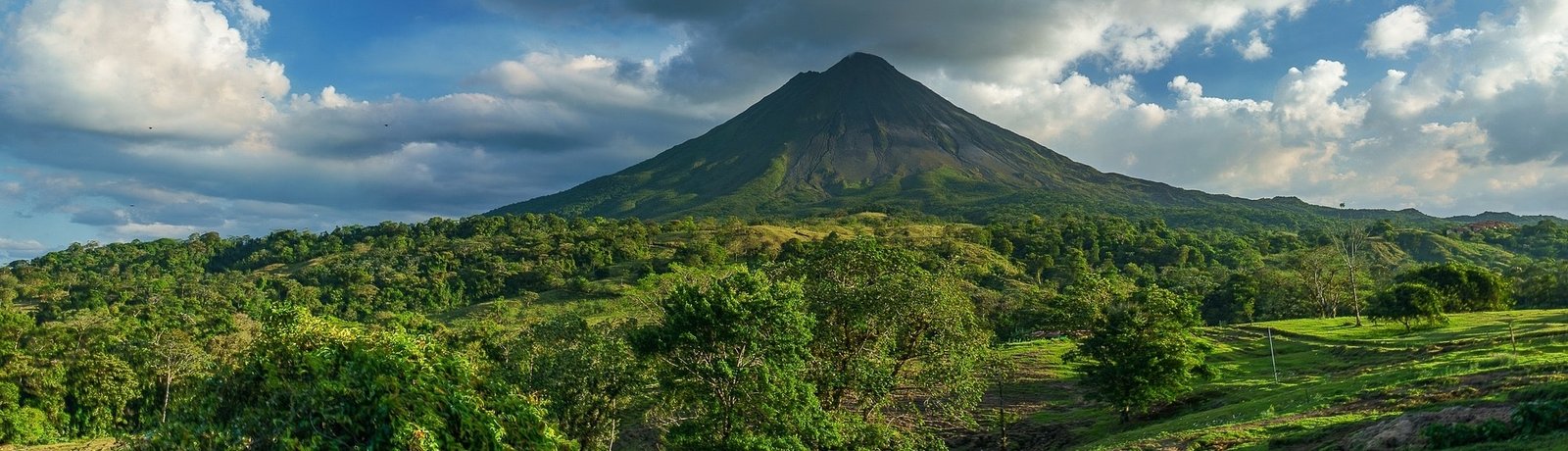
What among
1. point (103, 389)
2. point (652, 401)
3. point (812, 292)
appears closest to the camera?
point (652, 401)

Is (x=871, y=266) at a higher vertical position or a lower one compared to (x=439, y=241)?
lower

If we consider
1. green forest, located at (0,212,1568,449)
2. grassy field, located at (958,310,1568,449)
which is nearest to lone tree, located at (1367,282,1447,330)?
green forest, located at (0,212,1568,449)

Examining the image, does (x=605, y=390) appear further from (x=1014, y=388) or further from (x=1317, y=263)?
(x=1317, y=263)

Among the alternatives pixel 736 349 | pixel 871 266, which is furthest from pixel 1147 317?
pixel 736 349

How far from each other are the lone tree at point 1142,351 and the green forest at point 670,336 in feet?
0.26

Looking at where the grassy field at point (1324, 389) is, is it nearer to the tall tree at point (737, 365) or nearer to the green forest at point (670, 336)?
the green forest at point (670, 336)

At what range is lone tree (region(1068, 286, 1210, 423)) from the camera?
27.8 meters

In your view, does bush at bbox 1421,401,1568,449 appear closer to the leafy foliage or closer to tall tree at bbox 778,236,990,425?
tall tree at bbox 778,236,990,425

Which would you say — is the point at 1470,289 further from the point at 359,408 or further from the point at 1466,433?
the point at 359,408

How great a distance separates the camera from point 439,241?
129125 mm

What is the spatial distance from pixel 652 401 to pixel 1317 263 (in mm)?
64732

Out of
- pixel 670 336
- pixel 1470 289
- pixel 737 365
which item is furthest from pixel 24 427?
pixel 1470 289

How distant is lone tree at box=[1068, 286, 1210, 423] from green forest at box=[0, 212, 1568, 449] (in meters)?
0.08

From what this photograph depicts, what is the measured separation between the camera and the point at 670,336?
1758 cm
